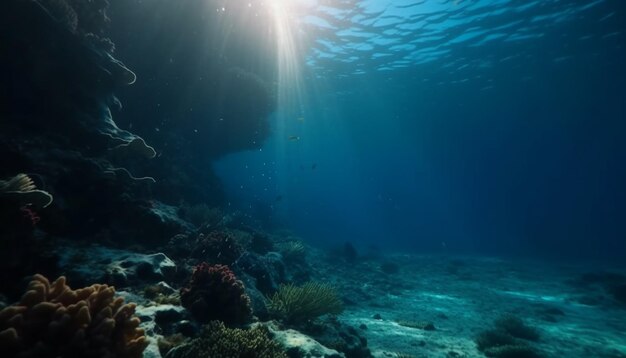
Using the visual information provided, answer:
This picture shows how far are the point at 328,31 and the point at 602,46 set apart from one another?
21104 mm

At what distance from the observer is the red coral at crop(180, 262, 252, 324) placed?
17.7ft

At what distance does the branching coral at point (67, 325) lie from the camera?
8.75 ft

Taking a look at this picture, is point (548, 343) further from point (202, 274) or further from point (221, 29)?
point (221, 29)

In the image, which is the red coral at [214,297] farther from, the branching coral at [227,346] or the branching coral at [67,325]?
the branching coral at [67,325]

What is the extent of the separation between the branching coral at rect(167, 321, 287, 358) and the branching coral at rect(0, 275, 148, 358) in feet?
3.59

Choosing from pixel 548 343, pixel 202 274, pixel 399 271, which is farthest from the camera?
pixel 399 271

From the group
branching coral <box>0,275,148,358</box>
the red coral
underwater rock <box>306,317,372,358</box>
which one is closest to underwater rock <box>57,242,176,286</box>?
the red coral

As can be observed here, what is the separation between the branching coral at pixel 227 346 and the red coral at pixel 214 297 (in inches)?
25.9

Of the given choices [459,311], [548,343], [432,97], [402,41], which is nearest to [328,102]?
[432,97]

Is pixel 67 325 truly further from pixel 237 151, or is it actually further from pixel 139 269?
Answer: pixel 237 151

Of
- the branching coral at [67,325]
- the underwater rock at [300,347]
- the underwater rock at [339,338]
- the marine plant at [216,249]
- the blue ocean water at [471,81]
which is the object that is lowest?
the underwater rock at [339,338]

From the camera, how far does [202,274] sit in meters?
5.67

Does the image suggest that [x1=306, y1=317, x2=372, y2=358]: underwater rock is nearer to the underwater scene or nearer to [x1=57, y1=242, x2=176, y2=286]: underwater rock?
the underwater scene

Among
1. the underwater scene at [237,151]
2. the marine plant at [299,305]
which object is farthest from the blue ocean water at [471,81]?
the marine plant at [299,305]
